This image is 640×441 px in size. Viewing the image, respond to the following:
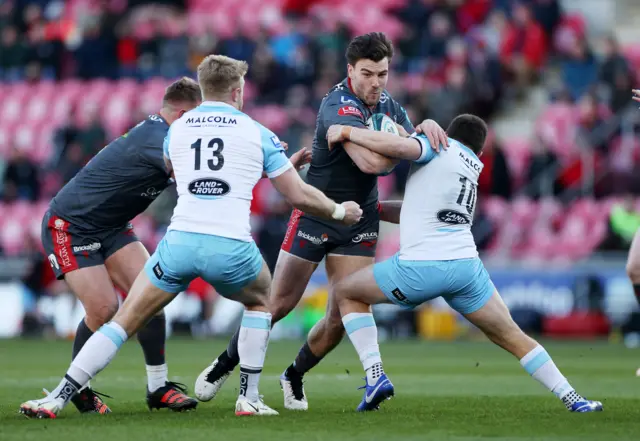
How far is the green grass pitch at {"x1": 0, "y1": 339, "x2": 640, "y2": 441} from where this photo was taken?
295 inches

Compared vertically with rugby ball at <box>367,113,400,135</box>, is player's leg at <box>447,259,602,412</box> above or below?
below

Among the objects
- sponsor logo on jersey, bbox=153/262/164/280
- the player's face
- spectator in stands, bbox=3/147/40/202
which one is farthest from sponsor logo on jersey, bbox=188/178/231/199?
spectator in stands, bbox=3/147/40/202

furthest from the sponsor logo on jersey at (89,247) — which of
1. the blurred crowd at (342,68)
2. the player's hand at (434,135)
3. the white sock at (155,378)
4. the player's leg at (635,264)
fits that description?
the blurred crowd at (342,68)

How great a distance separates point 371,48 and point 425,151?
92cm

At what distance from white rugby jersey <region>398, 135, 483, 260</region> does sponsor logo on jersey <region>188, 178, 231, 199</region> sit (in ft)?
4.71

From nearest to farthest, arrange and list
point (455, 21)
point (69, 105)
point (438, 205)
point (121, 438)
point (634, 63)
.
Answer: point (121, 438), point (438, 205), point (634, 63), point (455, 21), point (69, 105)

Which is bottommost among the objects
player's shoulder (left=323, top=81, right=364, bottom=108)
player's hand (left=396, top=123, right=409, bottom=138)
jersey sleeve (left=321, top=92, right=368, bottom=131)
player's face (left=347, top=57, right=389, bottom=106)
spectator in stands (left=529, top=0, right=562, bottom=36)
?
player's hand (left=396, top=123, right=409, bottom=138)

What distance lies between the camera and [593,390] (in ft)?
36.1

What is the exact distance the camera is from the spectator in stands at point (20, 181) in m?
24.9

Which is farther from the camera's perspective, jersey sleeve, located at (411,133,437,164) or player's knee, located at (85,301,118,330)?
player's knee, located at (85,301,118,330)

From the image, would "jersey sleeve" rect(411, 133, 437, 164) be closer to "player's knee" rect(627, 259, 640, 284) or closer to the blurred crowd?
"player's knee" rect(627, 259, 640, 284)

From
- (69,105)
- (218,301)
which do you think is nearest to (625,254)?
(218,301)

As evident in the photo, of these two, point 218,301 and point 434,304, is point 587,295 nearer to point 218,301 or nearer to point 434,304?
point 434,304

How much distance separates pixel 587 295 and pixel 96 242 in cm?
1178
